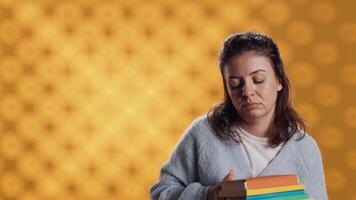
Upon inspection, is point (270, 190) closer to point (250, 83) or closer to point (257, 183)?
point (257, 183)

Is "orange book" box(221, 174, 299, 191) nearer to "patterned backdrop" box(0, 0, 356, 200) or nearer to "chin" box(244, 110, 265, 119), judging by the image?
"chin" box(244, 110, 265, 119)

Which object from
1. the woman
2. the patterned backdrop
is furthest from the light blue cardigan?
the patterned backdrop

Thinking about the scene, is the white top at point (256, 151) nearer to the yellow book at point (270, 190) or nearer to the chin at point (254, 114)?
the chin at point (254, 114)

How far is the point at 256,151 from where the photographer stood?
109cm

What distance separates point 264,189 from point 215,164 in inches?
9.0

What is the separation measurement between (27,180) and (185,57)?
0.71 m

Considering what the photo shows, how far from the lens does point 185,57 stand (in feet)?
7.13

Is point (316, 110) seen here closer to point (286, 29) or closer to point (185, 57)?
point (286, 29)

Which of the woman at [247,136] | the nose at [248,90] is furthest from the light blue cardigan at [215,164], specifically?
the nose at [248,90]

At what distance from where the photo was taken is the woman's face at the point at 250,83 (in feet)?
3.40

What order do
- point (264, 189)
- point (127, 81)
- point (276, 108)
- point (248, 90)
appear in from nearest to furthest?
point (264, 189) → point (248, 90) → point (276, 108) → point (127, 81)

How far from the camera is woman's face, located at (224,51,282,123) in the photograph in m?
1.04

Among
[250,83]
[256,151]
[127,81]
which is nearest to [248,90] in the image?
[250,83]

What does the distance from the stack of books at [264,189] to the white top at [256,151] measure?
0.20m
